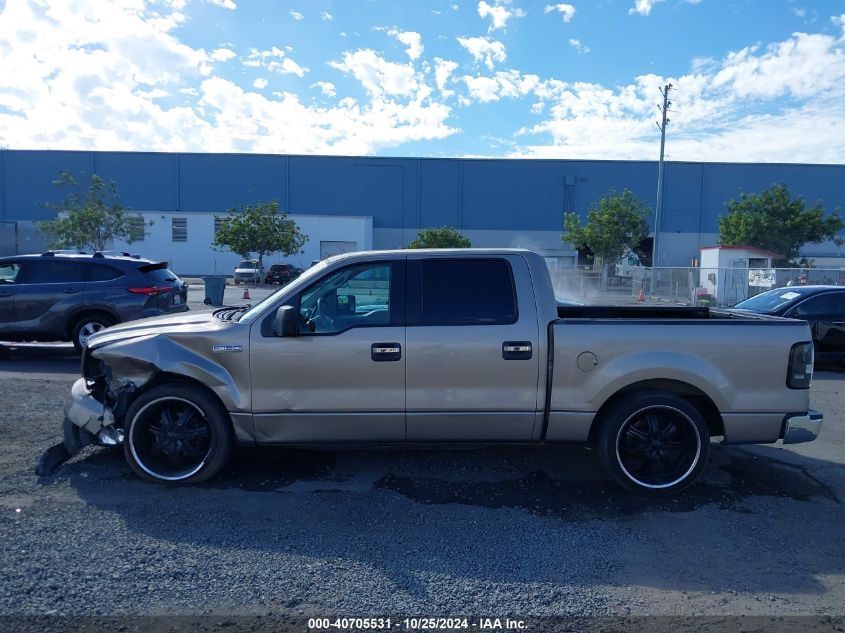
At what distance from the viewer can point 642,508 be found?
187 inches

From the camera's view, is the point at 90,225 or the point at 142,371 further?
the point at 90,225

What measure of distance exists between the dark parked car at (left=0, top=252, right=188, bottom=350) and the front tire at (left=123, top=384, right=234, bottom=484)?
6.06 meters

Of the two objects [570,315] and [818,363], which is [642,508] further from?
[818,363]

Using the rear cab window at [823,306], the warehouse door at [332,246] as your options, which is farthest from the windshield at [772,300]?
the warehouse door at [332,246]

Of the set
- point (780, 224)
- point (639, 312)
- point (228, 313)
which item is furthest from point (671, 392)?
point (780, 224)

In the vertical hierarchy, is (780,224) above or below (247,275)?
above

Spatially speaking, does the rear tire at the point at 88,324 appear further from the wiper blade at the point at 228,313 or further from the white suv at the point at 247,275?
the white suv at the point at 247,275

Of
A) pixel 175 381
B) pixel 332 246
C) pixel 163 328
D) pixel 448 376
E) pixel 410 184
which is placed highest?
pixel 410 184

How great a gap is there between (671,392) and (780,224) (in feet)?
123

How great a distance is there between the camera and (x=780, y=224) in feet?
122

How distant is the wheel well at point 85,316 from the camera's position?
10.5m

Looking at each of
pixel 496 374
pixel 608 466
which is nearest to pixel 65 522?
pixel 496 374

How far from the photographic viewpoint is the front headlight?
4.85 m

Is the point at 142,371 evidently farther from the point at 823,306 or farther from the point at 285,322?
the point at 823,306
